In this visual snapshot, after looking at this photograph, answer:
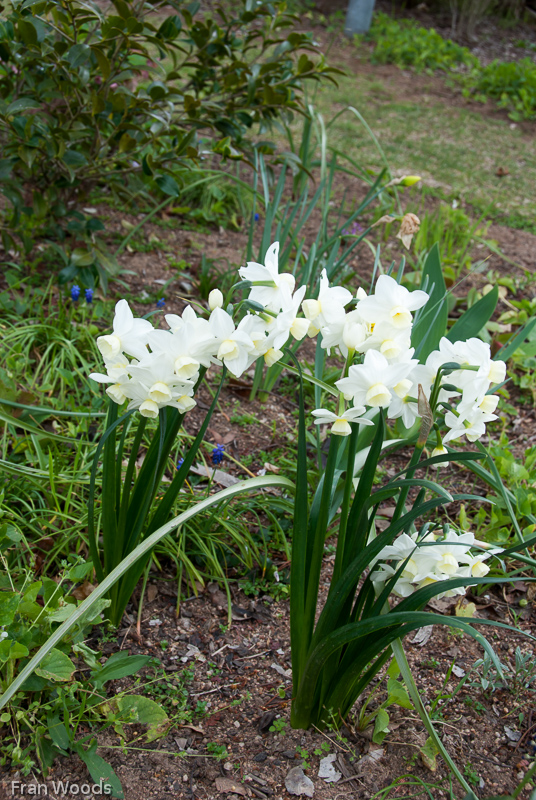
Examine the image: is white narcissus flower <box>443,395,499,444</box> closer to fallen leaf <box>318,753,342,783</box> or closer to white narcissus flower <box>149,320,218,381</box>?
white narcissus flower <box>149,320,218,381</box>

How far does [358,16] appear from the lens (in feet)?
22.0

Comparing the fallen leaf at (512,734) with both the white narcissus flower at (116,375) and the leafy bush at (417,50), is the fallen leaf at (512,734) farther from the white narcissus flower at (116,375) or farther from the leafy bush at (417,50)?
the leafy bush at (417,50)

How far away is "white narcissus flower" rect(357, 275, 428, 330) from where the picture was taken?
3.07 ft

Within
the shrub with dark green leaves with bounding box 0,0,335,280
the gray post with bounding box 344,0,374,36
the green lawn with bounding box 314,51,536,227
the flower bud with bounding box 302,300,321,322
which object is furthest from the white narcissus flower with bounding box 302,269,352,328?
the gray post with bounding box 344,0,374,36

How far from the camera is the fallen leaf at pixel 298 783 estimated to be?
3.86 ft

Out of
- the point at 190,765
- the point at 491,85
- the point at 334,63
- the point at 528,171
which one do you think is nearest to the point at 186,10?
the point at 190,765

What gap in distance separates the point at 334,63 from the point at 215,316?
595cm

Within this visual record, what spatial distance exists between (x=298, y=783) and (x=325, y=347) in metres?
0.87

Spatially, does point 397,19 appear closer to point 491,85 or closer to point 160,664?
point 491,85

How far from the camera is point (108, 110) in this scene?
2217 mm

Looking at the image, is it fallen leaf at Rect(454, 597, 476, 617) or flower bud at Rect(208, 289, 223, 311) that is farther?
fallen leaf at Rect(454, 597, 476, 617)

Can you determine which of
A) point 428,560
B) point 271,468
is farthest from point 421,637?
point 271,468

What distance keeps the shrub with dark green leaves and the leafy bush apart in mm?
4748

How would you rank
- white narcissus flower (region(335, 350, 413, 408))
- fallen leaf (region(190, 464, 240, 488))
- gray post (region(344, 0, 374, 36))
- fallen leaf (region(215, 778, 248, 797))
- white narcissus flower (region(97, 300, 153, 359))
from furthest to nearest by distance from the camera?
gray post (region(344, 0, 374, 36)) < fallen leaf (region(190, 464, 240, 488)) < fallen leaf (region(215, 778, 248, 797)) < white narcissus flower (region(97, 300, 153, 359)) < white narcissus flower (region(335, 350, 413, 408))
